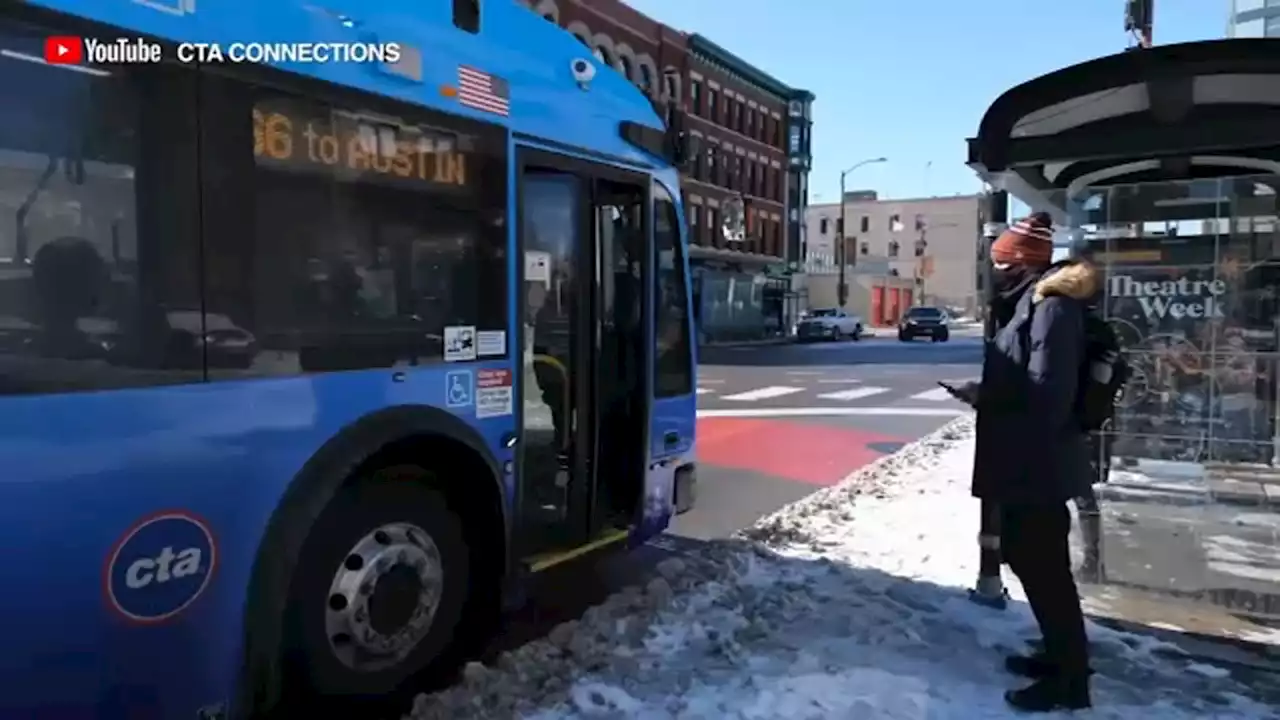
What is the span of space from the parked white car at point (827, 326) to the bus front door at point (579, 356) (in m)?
42.6

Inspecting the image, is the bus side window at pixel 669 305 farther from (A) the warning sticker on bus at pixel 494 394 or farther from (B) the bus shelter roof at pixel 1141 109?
(B) the bus shelter roof at pixel 1141 109

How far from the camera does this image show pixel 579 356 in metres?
5.05

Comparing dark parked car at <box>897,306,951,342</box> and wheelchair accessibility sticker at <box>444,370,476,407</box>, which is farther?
dark parked car at <box>897,306,951,342</box>

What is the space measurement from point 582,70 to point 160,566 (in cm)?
319

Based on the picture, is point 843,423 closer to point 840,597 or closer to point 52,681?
point 840,597

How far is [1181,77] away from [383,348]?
3780 millimetres

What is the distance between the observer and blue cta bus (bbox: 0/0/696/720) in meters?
2.65

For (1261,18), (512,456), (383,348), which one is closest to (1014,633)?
(512,456)

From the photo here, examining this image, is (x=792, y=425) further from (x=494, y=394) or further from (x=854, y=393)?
(x=494, y=394)

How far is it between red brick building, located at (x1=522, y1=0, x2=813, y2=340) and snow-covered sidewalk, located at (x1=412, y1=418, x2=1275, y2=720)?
31624 millimetres

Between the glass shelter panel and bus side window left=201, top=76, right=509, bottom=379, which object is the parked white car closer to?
the glass shelter panel

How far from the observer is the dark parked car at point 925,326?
47031 mm

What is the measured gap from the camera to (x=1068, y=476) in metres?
3.77

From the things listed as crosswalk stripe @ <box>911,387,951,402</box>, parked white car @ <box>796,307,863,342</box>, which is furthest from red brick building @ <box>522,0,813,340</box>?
crosswalk stripe @ <box>911,387,951,402</box>
